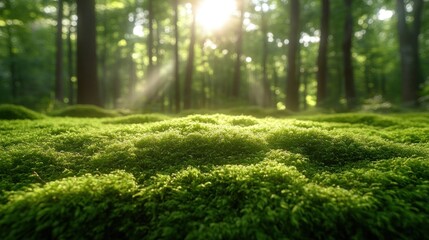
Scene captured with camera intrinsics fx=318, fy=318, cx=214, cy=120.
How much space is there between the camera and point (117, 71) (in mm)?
46375

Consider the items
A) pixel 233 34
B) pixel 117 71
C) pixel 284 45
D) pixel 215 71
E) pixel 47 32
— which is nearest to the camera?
pixel 233 34

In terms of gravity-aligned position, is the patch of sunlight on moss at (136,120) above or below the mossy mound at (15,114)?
below

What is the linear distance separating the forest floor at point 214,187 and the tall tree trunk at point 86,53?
7725 mm

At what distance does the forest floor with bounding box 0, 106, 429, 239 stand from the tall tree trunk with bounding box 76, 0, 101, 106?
772 centimetres

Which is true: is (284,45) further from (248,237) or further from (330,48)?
(248,237)

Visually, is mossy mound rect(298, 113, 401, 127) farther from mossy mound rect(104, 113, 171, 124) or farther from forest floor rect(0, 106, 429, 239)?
mossy mound rect(104, 113, 171, 124)

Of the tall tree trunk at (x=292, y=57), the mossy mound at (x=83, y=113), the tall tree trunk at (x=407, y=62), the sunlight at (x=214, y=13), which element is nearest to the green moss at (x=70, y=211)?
the mossy mound at (x=83, y=113)

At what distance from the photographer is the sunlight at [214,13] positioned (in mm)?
19647

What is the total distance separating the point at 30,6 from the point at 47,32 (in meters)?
18.1

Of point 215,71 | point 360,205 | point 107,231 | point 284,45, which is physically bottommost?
point 107,231

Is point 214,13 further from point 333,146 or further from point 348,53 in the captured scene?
point 333,146

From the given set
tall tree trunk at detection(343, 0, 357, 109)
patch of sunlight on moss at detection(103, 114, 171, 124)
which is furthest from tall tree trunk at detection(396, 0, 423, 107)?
patch of sunlight on moss at detection(103, 114, 171, 124)

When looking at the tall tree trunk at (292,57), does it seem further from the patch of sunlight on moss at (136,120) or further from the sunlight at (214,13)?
the patch of sunlight on moss at (136,120)

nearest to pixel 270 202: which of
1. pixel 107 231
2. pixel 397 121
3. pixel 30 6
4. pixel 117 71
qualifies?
pixel 107 231
